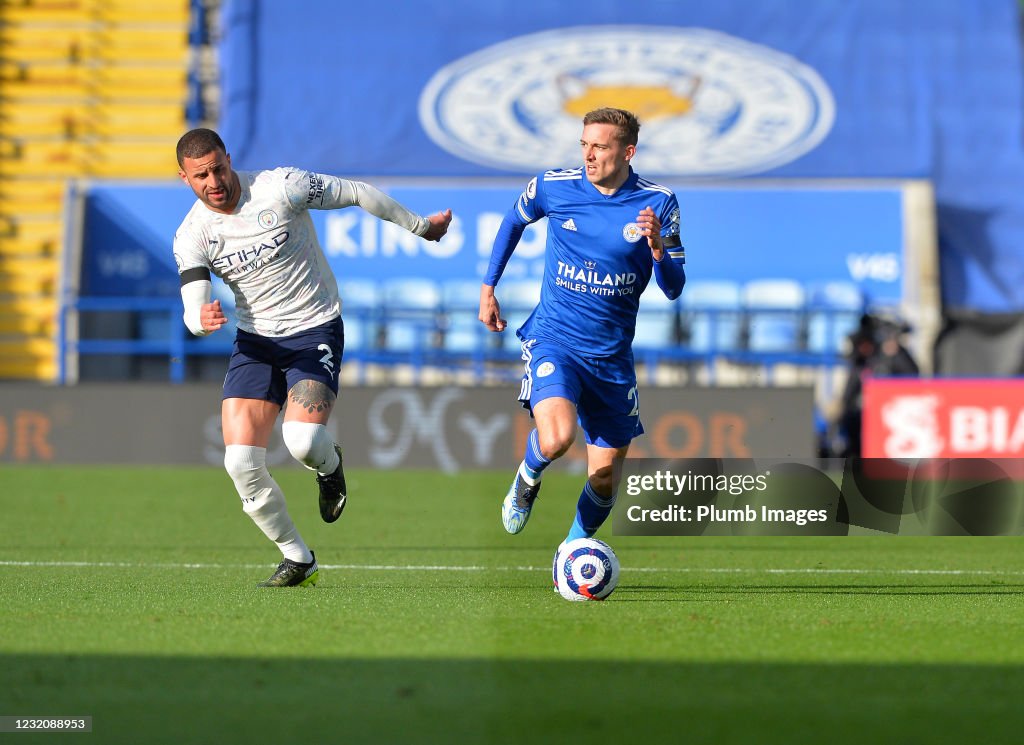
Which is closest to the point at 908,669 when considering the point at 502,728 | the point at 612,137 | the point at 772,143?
the point at 502,728

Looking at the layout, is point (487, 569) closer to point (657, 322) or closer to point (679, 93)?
point (657, 322)

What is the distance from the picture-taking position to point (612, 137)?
7.38 meters

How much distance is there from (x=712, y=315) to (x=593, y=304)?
44.6ft

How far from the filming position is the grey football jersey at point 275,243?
7398 millimetres

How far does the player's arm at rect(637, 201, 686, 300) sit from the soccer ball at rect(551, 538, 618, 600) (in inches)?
48.0

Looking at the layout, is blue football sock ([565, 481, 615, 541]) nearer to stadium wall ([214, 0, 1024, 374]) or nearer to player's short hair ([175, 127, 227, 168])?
player's short hair ([175, 127, 227, 168])

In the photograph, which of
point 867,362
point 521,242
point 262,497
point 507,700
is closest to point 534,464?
point 262,497

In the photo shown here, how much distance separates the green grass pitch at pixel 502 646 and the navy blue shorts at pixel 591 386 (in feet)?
2.54

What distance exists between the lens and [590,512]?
25.2 ft

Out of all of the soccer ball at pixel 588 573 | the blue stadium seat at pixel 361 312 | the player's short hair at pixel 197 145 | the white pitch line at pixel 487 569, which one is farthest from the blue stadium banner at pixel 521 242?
the soccer ball at pixel 588 573

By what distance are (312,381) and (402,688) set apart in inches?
116

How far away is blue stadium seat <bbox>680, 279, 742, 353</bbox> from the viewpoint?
69.1 feet

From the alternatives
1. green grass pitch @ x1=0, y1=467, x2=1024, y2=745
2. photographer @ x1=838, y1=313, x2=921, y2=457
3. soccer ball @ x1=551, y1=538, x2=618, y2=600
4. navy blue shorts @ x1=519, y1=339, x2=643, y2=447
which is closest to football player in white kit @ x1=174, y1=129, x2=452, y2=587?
green grass pitch @ x1=0, y1=467, x2=1024, y2=745

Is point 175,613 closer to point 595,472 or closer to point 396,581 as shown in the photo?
point 396,581
